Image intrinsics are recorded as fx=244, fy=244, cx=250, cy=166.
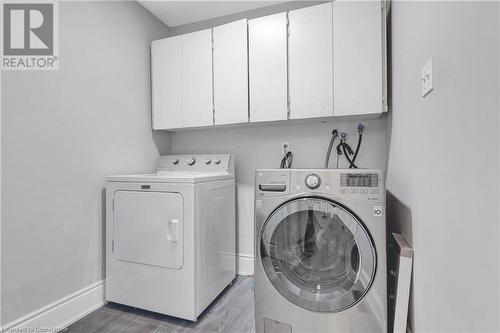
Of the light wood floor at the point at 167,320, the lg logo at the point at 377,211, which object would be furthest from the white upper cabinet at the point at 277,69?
the light wood floor at the point at 167,320

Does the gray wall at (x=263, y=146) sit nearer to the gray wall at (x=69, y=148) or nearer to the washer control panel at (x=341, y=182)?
the gray wall at (x=69, y=148)

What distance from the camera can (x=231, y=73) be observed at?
6.56 feet

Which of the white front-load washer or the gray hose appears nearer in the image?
the white front-load washer

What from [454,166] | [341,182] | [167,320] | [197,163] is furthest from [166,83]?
[454,166]

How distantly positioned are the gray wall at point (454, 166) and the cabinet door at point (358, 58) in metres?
0.35

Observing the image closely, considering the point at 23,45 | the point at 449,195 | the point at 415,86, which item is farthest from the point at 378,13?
the point at 23,45

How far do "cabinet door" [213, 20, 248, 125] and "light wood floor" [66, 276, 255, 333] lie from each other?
4.59 feet

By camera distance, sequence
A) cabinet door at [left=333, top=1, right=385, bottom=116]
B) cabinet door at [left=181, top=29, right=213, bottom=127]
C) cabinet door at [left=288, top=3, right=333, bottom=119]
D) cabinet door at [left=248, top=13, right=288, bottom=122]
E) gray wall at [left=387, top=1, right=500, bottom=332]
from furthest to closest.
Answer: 1. cabinet door at [left=181, top=29, right=213, bottom=127]
2. cabinet door at [left=248, top=13, right=288, bottom=122]
3. cabinet door at [left=288, top=3, right=333, bottom=119]
4. cabinet door at [left=333, top=1, right=385, bottom=116]
5. gray wall at [left=387, top=1, right=500, bottom=332]

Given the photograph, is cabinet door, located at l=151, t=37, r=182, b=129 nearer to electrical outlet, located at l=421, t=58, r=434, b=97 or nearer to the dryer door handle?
the dryer door handle

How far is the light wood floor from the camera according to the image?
4.98ft

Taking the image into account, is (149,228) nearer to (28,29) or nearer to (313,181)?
(313,181)

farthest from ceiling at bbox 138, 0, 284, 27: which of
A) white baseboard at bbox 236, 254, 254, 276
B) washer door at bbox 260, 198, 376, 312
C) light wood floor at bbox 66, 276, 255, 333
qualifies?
light wood floor at bbox 66, 276, 255, 333

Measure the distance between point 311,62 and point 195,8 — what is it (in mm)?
1236

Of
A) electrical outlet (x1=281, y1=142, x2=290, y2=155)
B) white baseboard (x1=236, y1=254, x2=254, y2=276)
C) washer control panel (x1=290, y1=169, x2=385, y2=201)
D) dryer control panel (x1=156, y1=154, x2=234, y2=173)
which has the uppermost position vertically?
electrical outlet (x1=281, y1=142, x2=290, y2=155)
